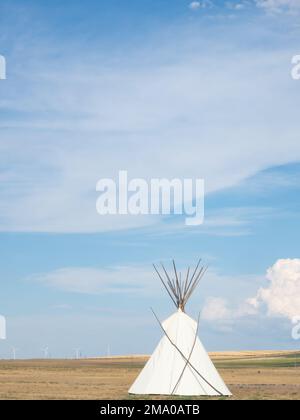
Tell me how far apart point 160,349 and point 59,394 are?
240 inches

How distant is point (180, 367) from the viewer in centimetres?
2633

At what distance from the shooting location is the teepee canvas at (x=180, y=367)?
26.2 metres

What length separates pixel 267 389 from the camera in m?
34.1

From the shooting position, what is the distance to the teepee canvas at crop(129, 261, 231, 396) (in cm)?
2623
